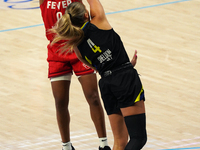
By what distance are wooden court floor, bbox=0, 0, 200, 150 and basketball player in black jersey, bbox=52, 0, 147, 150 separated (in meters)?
1.10

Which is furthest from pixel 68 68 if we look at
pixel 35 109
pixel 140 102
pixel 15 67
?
pixel 15 67

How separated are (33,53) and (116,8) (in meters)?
2.29

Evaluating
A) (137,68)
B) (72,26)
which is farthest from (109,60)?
(137,68)

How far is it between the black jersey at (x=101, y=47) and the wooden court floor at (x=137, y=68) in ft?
4.61

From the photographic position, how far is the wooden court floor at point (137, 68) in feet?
16.6

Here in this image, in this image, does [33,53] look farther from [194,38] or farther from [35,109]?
[194,38]

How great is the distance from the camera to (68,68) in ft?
14.8

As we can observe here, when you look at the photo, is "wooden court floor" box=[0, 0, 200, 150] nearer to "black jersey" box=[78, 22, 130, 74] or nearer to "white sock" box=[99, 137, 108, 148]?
"white sock" box=[99, 137, 108, 148]

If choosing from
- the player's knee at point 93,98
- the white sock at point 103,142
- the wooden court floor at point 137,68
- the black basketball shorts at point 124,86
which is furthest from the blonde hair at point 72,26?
the wooden court floor at point 137,68

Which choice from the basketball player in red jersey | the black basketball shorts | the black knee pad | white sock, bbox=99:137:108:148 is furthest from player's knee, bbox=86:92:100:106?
the black knee pad

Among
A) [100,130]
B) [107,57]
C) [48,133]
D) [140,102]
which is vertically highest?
[107,57]

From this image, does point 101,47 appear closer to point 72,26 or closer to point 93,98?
point 72,26

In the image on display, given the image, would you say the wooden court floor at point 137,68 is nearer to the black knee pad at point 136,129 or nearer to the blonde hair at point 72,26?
the black knee pad at point 136,129

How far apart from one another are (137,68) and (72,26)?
123 inches
